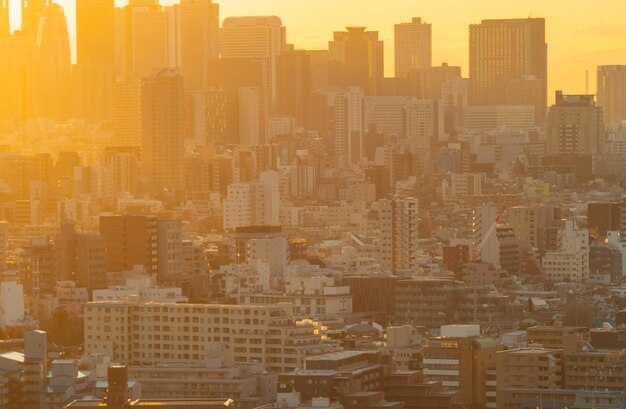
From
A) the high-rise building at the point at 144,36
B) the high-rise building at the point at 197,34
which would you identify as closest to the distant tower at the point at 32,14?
the high-rise building at the point at 144,36

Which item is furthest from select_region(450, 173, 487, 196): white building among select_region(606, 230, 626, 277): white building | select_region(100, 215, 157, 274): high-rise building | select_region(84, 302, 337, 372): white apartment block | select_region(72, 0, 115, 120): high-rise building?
select_region(84, 302, 337, 372): white apartment block

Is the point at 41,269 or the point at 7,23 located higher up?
the point at 7,23

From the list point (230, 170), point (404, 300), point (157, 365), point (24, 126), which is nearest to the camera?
point (157, 365)

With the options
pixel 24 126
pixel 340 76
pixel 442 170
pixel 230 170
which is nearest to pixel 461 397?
pixel 230 170

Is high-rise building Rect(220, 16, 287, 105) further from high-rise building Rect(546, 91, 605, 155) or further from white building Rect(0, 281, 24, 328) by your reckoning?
white building Rect(0, 281, 24, 328)

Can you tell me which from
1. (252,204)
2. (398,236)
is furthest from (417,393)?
(252,204)

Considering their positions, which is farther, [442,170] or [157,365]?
[442,170]

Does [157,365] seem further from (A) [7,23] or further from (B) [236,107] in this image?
(A) [7,23]
